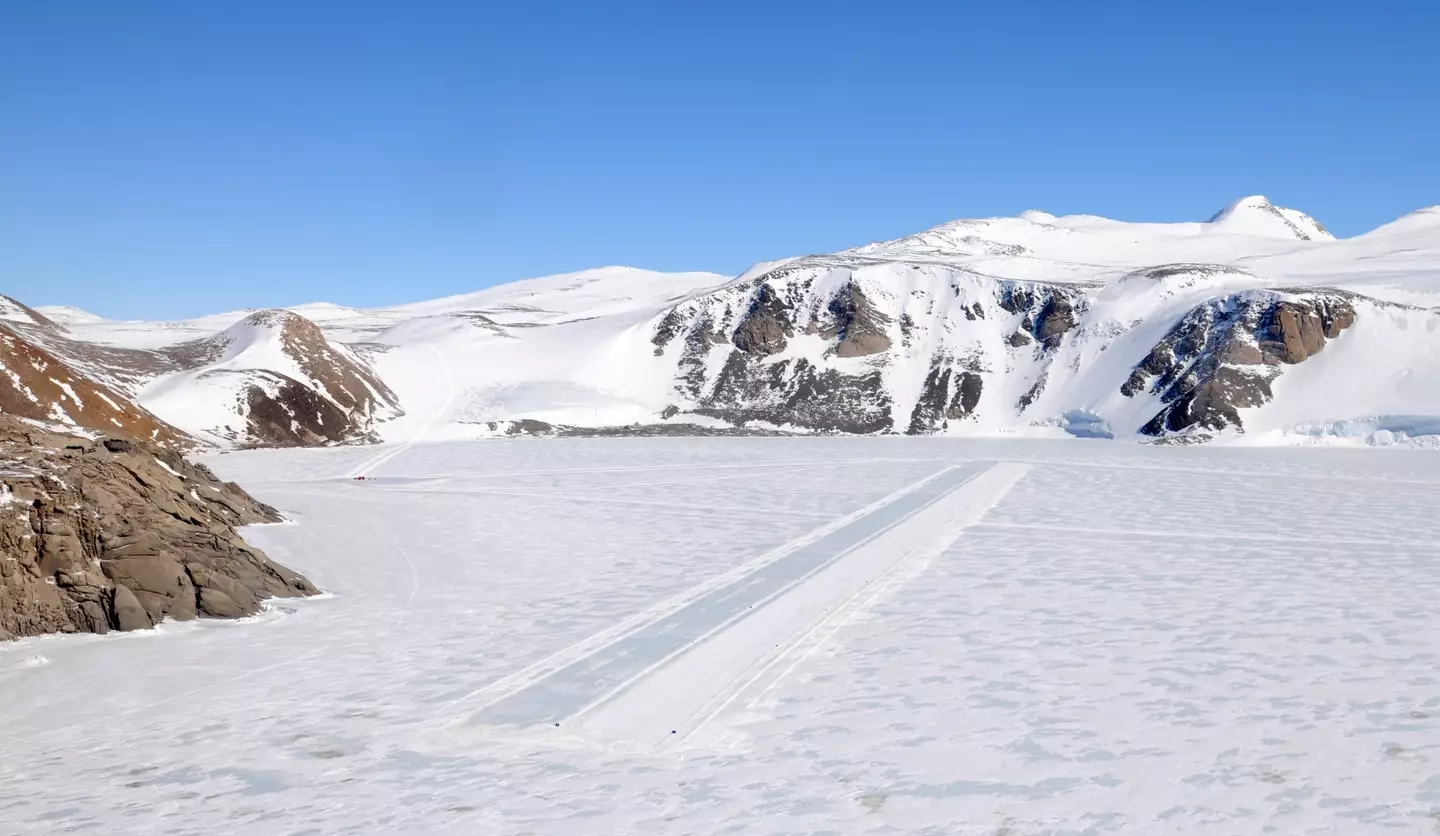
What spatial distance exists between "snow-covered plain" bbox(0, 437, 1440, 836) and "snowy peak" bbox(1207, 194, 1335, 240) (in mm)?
113589

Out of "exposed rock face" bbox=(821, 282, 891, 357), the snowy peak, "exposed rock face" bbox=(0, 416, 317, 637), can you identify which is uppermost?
Answer: the snowy peak

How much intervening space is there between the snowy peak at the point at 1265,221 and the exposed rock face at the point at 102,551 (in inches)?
4691

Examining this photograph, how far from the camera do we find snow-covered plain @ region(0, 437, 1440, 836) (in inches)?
241

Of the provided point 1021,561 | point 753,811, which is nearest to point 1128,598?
point 1021,561

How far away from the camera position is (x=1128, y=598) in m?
11.7

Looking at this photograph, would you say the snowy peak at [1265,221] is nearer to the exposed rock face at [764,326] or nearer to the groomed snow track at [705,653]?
the exposed rock face at [764,326]

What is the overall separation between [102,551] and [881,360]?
156ft

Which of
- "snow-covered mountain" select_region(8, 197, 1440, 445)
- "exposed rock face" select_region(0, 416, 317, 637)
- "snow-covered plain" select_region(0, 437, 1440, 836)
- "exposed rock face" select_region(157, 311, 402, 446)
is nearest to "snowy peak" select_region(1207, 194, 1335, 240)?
"snow-covered mountain" select_region(8, 197, 1440, 445)

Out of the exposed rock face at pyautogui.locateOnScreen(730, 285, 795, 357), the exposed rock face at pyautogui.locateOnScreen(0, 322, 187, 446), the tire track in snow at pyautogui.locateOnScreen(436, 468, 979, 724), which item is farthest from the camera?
the exposed rock face at pyautogui.locateOnScreen(730, 285, 795, 357)

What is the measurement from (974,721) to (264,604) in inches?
294

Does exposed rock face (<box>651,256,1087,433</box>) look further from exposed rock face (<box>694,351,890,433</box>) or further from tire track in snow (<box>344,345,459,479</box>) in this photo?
tire track in snow (<box>344,345,459,479</box>)

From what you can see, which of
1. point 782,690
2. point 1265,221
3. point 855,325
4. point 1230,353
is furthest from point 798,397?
point 1265,221

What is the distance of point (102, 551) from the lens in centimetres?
1031

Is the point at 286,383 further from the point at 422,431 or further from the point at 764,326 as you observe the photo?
the point at 764,326
